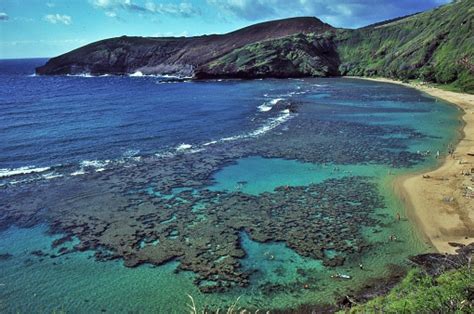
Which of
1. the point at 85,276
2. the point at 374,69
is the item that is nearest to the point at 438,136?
the point at 85,276

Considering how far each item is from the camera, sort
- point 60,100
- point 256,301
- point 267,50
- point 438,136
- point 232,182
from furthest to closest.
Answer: point 267,50 → point 60,100 → point 438,136 → point 232,182 → point 256,301

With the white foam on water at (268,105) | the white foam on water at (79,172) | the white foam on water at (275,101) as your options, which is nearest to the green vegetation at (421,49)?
the white foam on water at (275,101)

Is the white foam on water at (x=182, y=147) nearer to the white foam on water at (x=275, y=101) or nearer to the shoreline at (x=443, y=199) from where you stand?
the shoreline at (x=443, y=199)

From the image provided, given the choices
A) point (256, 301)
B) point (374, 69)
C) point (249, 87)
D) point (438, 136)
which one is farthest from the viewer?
point (374, 69)

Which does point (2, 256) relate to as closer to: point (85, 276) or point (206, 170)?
point (85, 276)

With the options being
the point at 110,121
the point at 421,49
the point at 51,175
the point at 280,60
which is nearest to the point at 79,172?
the point at 51,175

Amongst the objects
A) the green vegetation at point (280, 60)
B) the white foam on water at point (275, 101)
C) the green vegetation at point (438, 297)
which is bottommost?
the white foam on water at point (275, 101)
